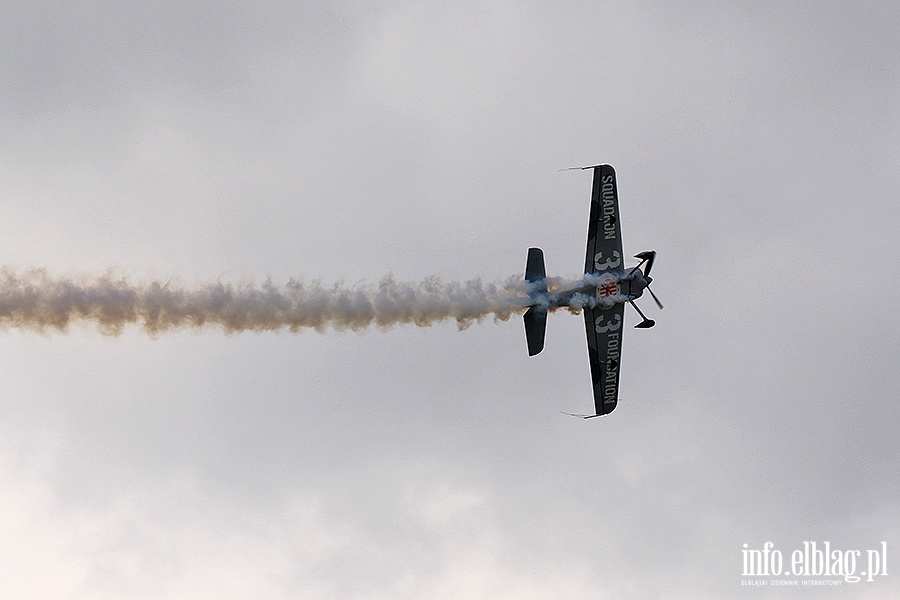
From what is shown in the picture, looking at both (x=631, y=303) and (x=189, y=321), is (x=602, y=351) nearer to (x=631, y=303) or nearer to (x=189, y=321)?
(x=631, y=303)

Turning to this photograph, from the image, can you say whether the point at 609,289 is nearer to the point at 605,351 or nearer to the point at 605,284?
the point at 605,284

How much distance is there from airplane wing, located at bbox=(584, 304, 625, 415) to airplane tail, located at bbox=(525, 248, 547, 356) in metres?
3.41

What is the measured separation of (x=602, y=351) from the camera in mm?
52938

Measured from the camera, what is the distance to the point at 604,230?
51844 millimetres

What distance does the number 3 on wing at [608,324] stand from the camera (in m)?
52.4

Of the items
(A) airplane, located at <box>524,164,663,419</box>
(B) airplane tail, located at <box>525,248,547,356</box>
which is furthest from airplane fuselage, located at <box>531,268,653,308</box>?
(B) airplane tail, located at <box>525,248,547,356</box>

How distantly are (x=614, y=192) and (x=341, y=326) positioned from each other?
37.1 ft

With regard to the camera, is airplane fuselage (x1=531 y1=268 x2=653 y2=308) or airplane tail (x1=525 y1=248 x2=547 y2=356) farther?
airplane fuselage (x1=531 y1=268 x2=653 y2=308)

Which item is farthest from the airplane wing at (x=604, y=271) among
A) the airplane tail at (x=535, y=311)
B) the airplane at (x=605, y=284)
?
the airplane tail at (x=535, y=311)

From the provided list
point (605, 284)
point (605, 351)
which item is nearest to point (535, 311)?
point (605, 284)

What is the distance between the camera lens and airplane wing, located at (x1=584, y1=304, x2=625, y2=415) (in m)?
52.3

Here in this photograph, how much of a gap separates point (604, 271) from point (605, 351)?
10.6ft

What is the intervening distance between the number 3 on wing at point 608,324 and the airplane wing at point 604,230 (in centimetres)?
187

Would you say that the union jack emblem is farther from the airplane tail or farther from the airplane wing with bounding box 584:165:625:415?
the airplane tail
